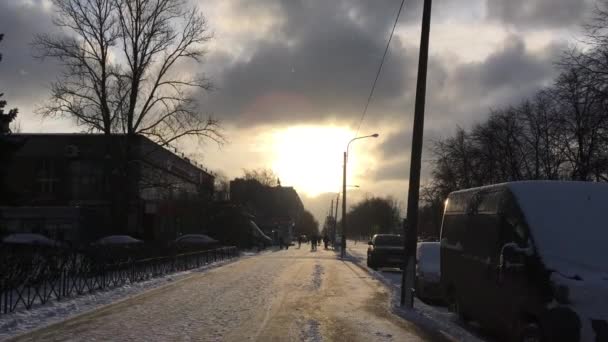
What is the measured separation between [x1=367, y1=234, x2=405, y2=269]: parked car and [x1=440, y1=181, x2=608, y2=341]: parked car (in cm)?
2015

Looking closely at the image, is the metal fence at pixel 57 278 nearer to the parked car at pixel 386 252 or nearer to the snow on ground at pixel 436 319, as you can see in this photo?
the snow on ground at pixel 436 319

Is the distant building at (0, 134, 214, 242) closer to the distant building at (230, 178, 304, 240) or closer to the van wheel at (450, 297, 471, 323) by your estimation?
the distant building at (230, 178, 304, 240)

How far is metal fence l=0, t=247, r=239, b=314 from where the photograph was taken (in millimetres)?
13516

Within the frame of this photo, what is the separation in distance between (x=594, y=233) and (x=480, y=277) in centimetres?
249

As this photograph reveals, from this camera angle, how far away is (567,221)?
8.59 m

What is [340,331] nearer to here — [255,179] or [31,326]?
[31,326]

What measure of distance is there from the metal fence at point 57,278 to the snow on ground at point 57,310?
0.30 meters

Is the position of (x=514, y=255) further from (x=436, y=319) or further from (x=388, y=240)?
(x=388, y=240)

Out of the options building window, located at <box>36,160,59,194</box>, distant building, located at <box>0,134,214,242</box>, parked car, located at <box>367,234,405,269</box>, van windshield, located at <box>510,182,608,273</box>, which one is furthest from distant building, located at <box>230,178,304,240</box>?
van windshield, located at <box>510,182,608,273</box>

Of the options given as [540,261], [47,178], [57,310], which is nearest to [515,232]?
[540,261]

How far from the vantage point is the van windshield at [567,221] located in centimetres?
798

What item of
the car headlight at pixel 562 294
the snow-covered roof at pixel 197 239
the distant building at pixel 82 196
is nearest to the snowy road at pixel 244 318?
the car headlight at pixel 562 294

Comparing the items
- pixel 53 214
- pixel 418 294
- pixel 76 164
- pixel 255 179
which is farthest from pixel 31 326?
pixel 255 179

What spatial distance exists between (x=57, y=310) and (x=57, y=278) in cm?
258
